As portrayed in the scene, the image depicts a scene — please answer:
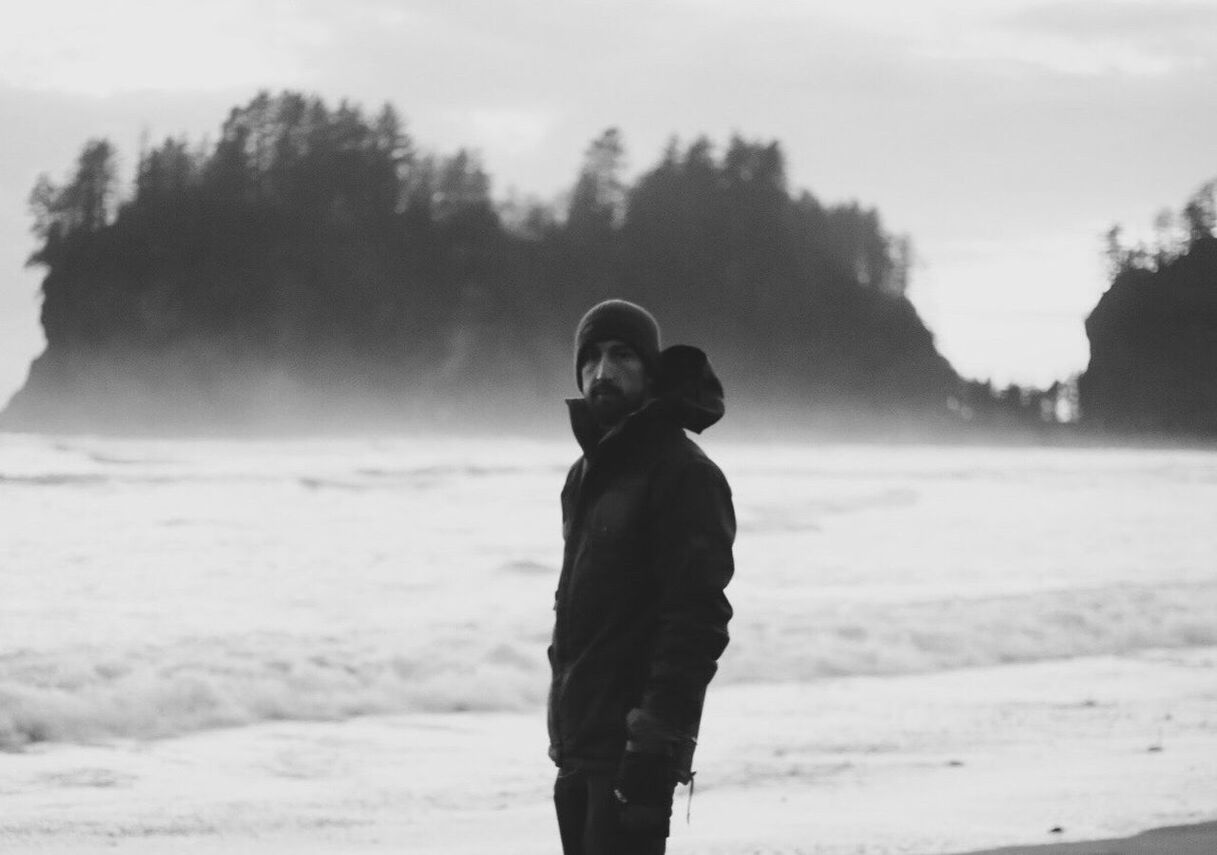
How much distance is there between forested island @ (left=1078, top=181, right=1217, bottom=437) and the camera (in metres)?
34.7

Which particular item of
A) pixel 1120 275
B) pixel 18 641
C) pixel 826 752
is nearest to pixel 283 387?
pixel 1120 275

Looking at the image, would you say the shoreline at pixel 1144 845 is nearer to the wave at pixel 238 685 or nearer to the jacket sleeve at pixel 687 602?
the jacket sleeve at pixel 687 602

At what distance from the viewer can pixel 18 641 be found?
42.1 feet

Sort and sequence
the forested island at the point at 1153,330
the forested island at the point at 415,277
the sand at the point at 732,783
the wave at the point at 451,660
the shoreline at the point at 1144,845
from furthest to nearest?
1. the forested island at the point at 415,277
2. the forested island at the point at 1153,330
3. the wave at the point at 451,660
4. the sand at the point at 732,783
5. the shoreline at the point at 1144,845

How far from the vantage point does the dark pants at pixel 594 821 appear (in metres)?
2.53

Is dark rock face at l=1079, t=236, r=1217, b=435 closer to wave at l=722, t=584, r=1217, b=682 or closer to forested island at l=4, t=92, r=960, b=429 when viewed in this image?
forested island at l=4, t=92, r=960, b=429

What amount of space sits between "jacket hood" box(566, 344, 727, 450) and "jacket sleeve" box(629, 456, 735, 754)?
12cm

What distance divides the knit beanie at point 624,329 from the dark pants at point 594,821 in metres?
0.70

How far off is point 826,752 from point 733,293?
4109 cm

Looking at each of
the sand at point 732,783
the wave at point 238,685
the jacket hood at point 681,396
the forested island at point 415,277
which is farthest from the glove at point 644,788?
the forested island at point 415,277

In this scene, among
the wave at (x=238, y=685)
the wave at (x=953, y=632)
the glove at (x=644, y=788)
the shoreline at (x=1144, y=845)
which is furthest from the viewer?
the wave at (x=953, y=632)

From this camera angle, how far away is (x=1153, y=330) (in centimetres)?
3550

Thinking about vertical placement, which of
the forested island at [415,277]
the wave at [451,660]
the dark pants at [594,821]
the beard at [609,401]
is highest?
the forested island at [415,277]

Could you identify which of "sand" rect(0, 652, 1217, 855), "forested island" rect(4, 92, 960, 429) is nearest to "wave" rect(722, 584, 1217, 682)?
"sand" rect(0, 652, 1217, 855)
